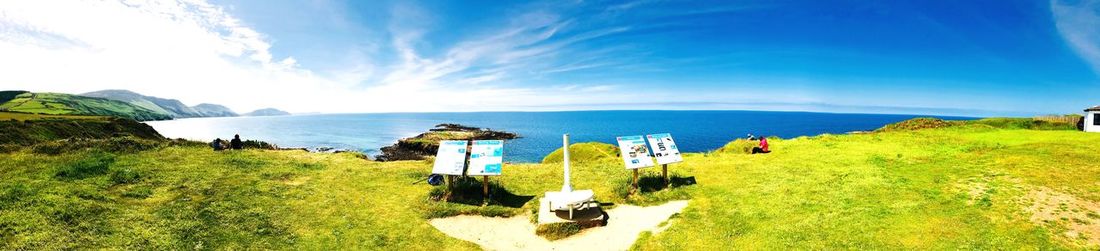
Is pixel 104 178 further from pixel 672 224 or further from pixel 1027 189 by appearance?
pixel 1027 189

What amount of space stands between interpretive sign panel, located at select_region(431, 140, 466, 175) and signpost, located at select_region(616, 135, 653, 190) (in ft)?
24.0

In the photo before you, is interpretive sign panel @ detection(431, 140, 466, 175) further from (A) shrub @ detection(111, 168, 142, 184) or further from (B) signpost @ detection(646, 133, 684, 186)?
(A) shrub @ detection(111, 168, 142, 184)

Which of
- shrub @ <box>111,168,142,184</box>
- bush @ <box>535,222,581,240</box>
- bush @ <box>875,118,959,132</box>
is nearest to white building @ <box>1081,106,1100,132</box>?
bush @ <box>875,118,959,132</box>

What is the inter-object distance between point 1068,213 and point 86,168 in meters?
35.8

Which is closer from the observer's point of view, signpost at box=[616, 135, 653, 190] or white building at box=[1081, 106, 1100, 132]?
signpost at box=[616, 135, 653, 190]

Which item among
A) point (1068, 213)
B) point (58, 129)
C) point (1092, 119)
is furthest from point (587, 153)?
point (58, 129)

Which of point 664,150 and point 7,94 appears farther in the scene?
point 7,94

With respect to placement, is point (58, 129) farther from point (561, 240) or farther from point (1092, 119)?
point (1092, 119)

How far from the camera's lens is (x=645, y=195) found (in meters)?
20.1

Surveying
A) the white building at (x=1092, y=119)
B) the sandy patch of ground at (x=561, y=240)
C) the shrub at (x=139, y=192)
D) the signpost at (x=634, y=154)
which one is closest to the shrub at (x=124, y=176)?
the shrub at (x=139, y=192)

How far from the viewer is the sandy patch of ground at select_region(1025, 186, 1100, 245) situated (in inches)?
456

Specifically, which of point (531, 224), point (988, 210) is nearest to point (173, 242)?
point (531, 224)

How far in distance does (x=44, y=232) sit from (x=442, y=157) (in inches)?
480

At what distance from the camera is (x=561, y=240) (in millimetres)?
15633
